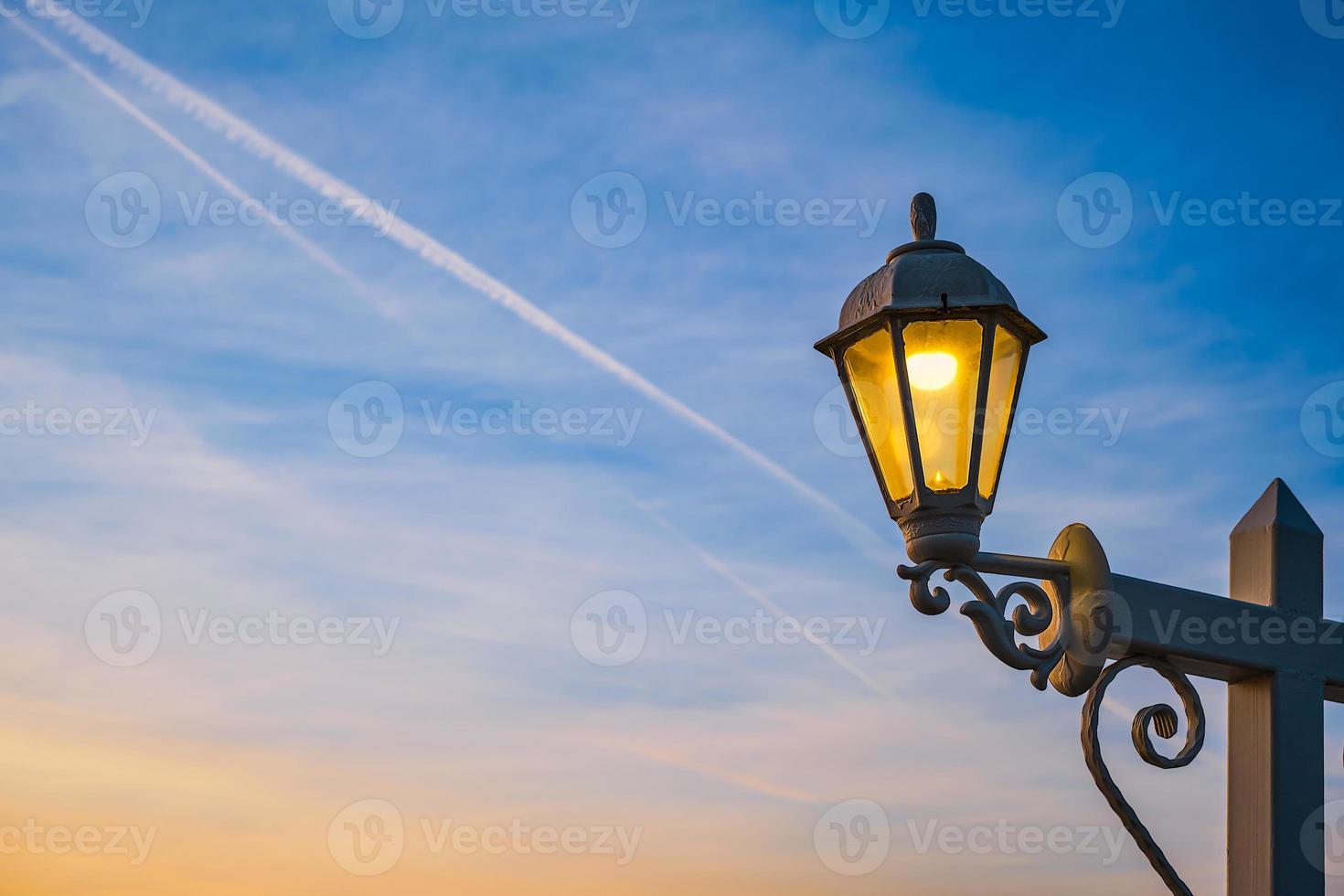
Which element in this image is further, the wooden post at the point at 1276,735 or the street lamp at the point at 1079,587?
the wooden post at the point at 1276,735

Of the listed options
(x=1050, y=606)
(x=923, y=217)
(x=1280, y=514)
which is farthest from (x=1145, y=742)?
(x=923, y=217)

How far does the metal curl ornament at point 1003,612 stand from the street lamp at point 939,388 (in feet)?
0.21

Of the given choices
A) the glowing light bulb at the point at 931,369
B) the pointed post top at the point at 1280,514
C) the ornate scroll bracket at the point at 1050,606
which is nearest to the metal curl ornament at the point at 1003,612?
the ornate scroll bracket at the point at 1050,606

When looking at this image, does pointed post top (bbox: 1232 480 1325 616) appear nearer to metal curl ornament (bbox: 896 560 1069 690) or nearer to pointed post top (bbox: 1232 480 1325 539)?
pointed post top (bbox: 1232 480 1325 539)

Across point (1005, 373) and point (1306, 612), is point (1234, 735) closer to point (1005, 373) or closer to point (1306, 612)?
point (1306, 612)

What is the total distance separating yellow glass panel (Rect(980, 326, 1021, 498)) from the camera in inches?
152

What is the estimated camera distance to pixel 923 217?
4207mm

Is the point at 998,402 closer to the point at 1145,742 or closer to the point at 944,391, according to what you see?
the point at 944,391

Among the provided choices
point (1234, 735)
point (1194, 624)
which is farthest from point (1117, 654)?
point (1234, 735)

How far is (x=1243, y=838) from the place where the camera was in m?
4.43

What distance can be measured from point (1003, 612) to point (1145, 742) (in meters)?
0.63

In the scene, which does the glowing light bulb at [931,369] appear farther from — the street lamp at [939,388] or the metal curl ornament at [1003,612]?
the metal curl ornament at [1003,612]

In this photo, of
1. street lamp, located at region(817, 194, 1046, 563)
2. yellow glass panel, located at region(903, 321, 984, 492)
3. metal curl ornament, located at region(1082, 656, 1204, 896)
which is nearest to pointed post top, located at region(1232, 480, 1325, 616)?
metal curl ornament, located at region(1082, 656, 1204, 896)

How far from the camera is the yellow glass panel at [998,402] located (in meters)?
3.87
